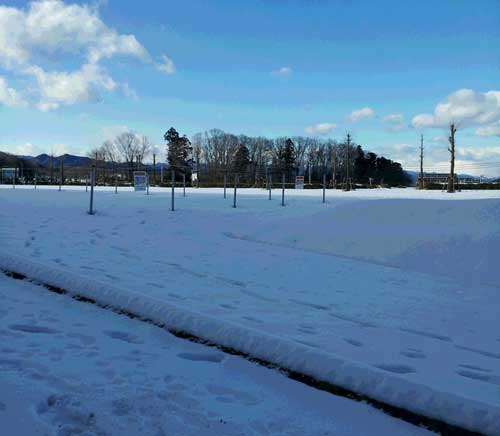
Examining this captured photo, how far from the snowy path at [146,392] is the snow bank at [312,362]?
23 centimetres

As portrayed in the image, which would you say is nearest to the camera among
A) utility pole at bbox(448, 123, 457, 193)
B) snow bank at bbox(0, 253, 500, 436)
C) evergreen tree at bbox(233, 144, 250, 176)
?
snow bank at bbox(0, 253, 500, 436)

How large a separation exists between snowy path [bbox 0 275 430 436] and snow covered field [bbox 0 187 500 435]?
368 millimetres

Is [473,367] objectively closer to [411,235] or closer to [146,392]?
[146,392]

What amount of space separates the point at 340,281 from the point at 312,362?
13.4 feet

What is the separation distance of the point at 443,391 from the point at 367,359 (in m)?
0.80

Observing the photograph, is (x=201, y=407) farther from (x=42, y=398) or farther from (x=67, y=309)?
(x=67, y=309)

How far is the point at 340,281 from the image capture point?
25.5 feet

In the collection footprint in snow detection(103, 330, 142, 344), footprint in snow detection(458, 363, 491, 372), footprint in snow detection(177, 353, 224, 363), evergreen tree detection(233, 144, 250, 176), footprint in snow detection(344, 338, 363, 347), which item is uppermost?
evergreen tree detection(233, 144, 250, 176)

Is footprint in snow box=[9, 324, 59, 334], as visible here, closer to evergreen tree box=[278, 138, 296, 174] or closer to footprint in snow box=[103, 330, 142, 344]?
footprint in snow box=[103, 330, 142, 344]

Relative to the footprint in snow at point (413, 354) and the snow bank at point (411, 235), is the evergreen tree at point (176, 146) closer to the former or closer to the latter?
the snow bank at point (411, 235)

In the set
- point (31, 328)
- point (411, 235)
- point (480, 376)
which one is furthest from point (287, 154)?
point (480, 376)

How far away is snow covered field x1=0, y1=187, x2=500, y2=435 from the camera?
148 inches

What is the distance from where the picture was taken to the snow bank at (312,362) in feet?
10.2

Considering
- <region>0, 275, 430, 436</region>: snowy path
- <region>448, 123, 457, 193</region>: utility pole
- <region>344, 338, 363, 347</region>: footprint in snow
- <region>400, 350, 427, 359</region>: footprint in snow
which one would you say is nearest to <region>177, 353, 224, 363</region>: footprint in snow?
<region>0, 275, 430, 436</region>: snowy path
